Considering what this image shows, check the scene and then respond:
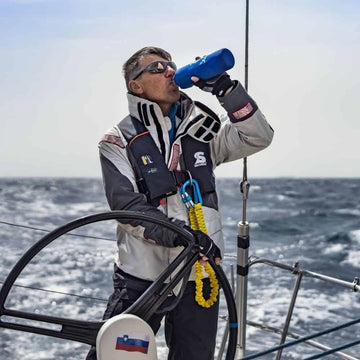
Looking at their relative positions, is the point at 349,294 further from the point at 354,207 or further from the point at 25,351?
the point at 354,207

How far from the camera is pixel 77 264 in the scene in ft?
21.6

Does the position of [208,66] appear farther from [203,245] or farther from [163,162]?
[203,245]

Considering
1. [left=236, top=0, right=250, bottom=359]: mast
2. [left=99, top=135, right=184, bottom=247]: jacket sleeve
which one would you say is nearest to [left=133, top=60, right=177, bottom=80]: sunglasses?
[left=99, top=135, right=184, bottom=247]: jacket sleeve

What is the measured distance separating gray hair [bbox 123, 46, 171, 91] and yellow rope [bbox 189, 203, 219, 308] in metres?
0.39

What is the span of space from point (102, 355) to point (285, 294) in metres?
4.82

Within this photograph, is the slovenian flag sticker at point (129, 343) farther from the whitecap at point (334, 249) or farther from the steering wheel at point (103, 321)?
the whitecap at point (334, 249)

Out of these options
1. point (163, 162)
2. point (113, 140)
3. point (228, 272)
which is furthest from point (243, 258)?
point (228, 272)

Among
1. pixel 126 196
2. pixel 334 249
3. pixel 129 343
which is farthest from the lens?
pixel 334 249

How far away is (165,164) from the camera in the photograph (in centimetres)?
161

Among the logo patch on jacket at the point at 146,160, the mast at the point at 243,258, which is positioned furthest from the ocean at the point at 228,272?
the logo patch on jacket at the point at 146,160

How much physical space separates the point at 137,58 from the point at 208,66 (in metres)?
0.25

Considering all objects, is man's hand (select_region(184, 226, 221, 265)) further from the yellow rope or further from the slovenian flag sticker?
the slovenian flag sticker

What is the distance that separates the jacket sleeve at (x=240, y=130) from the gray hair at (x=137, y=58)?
8.8 inches

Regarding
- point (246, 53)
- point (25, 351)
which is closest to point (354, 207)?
point (25, 351)
